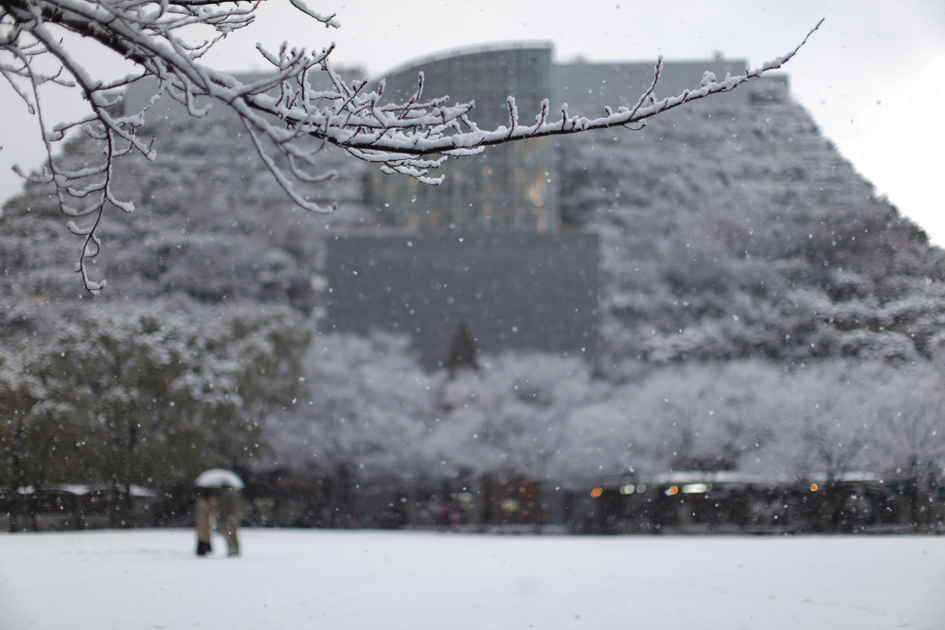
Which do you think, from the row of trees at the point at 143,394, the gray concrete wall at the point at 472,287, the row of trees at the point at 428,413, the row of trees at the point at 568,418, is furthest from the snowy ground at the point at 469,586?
the gray concrete wall at the point at 472,287

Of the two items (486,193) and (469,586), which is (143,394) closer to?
(469,586)

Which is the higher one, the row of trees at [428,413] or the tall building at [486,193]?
the tall building at [486,193]

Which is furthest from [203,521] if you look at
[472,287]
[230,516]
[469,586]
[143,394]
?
[472,287]

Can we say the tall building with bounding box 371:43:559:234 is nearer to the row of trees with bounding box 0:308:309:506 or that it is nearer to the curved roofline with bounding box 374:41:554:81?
the curved roofline with bounding box 374:41:554:81

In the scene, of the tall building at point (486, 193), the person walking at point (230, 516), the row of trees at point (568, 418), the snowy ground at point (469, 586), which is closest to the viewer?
the snowy ground at point (469, 586)

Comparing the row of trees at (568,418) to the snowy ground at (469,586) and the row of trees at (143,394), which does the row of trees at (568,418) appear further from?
the snowy ground at (469,586)

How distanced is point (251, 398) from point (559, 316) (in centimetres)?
869

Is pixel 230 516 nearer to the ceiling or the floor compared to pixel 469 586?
nearer to the ceiling

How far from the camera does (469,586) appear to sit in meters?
6.04

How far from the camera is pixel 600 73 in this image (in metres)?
18.3

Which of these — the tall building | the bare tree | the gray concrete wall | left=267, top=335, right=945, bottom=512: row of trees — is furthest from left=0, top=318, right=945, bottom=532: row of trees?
the bare tree

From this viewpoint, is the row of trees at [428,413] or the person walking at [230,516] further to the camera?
the row of trees at [428,413]

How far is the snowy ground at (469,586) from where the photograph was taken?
14.4 feet

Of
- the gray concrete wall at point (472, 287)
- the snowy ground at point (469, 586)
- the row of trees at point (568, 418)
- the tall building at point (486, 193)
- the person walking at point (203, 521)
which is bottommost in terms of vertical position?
the snowy ground at point (469, 586)
